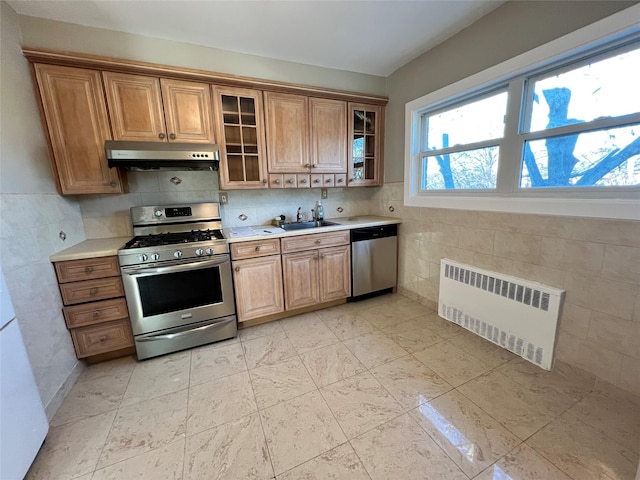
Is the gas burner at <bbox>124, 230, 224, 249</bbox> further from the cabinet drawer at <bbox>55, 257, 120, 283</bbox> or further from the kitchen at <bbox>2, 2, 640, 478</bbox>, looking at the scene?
the kitchen at <bbox>2, 2, 640, 478</bbox>

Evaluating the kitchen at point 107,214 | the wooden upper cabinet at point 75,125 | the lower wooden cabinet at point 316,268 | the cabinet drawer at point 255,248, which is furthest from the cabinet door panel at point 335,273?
the wooden upper cabinet at point 75,125

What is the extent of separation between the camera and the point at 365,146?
305cm

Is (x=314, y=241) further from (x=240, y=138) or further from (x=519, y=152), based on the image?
(x=519, y=152)

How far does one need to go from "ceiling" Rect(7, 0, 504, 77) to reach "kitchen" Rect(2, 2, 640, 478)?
105mm

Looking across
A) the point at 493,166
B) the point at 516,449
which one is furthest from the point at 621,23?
the point at 516,449

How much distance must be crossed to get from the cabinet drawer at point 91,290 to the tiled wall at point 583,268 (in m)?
2.86

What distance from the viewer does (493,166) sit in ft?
6.85

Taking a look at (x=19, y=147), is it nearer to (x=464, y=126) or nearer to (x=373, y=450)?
→ (x=373, y=450)

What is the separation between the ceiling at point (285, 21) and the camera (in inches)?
69.7

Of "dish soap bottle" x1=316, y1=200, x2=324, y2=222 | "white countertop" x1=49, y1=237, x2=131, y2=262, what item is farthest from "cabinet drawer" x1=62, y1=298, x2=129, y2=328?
"dish soap bottle" x1=316, y1=200, x2=324, y2=222

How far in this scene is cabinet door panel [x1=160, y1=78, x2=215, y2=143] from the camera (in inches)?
83.3

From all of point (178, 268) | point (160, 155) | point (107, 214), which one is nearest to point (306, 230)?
point (178, 268)

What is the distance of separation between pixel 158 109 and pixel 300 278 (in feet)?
6.21

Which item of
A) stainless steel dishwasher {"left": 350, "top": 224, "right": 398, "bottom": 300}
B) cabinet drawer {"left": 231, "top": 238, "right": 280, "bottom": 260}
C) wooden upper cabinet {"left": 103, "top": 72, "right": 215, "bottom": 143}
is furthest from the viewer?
stainless steel dishwasher {"left": 350, "top": 224, "right": 398, "bottom": 300}
